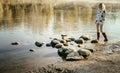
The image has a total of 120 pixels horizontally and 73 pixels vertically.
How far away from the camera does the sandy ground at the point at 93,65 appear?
11.9m

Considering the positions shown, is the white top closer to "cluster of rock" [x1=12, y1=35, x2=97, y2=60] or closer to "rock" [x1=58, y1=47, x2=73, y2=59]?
"cluster of rock" [x1=12, y1=35, x2=97, y2=60]

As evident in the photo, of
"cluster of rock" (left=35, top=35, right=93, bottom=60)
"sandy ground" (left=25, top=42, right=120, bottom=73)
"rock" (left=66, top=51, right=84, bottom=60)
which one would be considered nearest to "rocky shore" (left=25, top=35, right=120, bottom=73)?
"sandy ground" (left=25, top=42, right=120, bottom=73)

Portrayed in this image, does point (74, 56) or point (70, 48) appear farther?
point (70, 48)

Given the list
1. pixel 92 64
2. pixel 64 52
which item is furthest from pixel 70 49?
pixel 92 64

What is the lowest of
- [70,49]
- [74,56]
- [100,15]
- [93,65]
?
[93,65]

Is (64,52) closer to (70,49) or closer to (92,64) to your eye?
(70,49)

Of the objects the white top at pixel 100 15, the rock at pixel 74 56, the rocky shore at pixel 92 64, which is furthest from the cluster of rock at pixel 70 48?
the white top at pixel 100 15

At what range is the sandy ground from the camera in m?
11.9

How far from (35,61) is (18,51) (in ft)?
7.55

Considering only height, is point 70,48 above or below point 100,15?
below

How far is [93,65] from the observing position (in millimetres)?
12641

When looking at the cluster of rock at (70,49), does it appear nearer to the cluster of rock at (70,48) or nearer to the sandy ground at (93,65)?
the cluster of rock at (70,48)

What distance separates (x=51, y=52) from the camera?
1562 cm

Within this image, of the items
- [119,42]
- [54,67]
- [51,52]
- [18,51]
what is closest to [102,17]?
[119,42]
